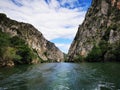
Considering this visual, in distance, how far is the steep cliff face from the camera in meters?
130

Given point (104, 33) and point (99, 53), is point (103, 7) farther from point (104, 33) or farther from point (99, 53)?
point (99, 53)

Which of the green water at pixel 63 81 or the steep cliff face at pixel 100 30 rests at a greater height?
the steep cliff face at pixel 100 30

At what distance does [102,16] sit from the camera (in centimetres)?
16875

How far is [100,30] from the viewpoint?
160375mm

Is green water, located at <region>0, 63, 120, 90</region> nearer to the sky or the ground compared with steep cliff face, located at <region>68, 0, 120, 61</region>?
nearer to the ground

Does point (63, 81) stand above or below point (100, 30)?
below

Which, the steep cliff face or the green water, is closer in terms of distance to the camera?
the green water

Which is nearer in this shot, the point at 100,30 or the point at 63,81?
the point at 63,81

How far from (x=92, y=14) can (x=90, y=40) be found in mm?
38458

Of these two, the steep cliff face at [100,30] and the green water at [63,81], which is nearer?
the green water at [63,81]

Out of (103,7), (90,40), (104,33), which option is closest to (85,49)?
(90,40)

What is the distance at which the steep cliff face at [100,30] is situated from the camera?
130125mm

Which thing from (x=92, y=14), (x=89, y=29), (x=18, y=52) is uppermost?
(x=92, y=14)

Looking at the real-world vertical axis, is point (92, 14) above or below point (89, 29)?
above
